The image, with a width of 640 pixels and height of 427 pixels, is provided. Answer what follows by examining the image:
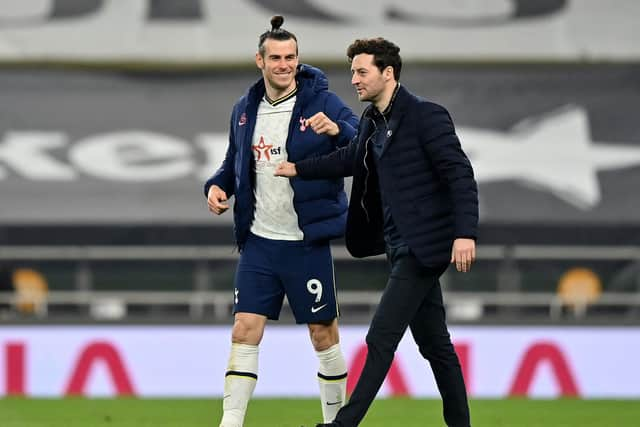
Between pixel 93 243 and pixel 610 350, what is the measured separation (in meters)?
6.58

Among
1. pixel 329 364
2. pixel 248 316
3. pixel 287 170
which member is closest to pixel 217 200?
pixel 287 170

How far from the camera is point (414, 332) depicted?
7.15 metres

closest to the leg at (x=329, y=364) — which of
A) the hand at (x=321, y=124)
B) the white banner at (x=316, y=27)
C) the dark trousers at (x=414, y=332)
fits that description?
the dark trousers at (x=414, y=332)

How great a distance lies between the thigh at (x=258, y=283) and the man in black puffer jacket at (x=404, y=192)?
68 cm

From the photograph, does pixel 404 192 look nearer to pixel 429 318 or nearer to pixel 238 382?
pixel 429 318

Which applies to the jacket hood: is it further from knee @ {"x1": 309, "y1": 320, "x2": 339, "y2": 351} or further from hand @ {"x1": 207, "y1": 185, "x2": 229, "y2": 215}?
knee @ {"x1": 309, "y1": 320, "x2": 339, "y2": 351}

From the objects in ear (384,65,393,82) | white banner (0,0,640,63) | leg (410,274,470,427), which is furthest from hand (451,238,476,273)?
white banner (0,0,640,63)

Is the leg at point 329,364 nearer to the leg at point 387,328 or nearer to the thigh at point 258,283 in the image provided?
the thigh at point 258,283

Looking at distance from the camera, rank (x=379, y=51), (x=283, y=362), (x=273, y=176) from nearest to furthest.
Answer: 1. (x=379, y=51)
2. (x=273, y=176)
3. (x=283, y=362)

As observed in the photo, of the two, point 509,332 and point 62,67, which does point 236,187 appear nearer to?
point 509,332

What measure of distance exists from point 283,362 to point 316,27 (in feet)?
18.0

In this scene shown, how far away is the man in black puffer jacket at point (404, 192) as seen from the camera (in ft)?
22.1

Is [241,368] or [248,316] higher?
[248,316]

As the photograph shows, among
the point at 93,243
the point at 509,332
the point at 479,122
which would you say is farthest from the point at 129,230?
the point at 509,332
